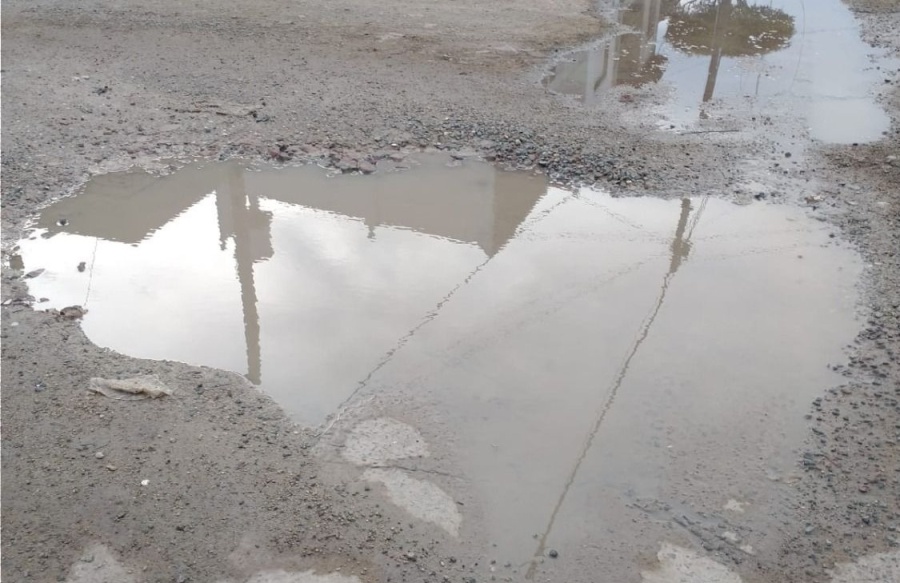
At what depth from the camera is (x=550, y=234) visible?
220 inches

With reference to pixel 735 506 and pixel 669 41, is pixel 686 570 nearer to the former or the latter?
pixel 735 506

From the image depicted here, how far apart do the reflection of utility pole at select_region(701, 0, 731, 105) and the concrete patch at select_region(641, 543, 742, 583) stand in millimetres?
5373

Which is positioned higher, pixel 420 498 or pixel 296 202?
pixel 296 202

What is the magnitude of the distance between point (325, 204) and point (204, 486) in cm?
298

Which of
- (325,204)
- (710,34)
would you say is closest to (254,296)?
(325,204)

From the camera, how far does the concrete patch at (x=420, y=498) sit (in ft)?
10.7

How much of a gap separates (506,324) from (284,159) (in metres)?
2.82

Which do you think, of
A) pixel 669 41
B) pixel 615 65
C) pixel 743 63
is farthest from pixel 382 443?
pixel 669 41

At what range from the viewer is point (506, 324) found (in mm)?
4629

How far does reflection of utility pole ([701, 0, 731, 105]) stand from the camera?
8.22 m

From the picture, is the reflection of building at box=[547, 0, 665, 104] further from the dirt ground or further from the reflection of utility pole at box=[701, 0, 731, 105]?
the reflection of utility pole at box=[701, 0, 731, 105]

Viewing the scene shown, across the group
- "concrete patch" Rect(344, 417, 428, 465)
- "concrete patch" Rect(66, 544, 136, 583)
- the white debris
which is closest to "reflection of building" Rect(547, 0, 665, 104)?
"concrete patch" Rect(344, 417, 428, 465)

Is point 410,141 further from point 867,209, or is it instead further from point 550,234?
point 867,209

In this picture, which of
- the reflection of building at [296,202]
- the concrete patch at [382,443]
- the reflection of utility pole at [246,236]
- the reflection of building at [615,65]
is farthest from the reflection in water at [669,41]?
the concrete patch at [382,443]
